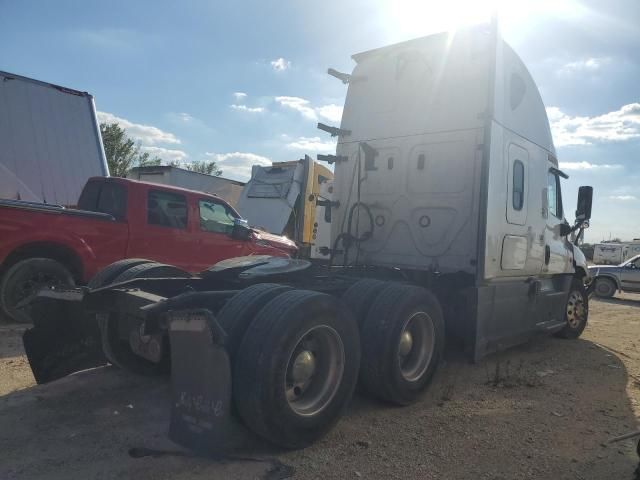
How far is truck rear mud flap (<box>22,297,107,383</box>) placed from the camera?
3748 millimetres

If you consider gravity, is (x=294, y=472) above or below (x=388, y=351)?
below

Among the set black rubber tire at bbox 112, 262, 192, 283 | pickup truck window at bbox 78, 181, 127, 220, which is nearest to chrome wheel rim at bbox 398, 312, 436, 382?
black rubber tire at bbox 112, 262, 192, 283

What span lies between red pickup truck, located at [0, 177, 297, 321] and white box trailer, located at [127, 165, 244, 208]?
7976mm

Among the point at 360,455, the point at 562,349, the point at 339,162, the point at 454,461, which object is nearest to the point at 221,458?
the point at 360,455

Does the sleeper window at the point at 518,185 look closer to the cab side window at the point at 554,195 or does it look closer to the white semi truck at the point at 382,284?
the white semi truck at the point at 382,284

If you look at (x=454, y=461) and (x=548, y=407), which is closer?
(x=454, y=461)

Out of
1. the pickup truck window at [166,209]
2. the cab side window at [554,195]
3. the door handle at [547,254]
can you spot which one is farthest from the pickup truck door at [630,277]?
the pickup truck window at [166,209]

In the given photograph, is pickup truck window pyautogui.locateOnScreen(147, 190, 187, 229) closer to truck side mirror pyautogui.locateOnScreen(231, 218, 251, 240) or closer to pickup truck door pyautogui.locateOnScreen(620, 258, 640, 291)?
truck side mirror pyautogui.locateOnScreen(231, 218, 251, 240)

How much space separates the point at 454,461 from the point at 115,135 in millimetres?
34220

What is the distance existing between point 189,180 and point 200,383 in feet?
47.8

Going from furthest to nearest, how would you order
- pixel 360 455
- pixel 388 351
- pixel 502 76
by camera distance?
pixel 502 76 → pixel 388 351 → pixel 360 455

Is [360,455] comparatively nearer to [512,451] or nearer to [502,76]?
[512,451]

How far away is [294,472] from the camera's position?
2873mm

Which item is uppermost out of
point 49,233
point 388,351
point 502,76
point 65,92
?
point 65,92
